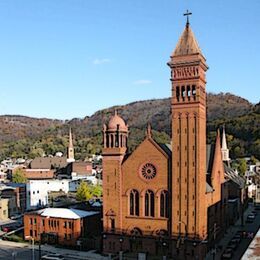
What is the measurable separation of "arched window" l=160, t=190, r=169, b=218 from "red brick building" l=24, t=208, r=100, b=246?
1228cm

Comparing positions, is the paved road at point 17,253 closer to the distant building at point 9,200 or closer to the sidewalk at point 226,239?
the sidewalk at point 226,239

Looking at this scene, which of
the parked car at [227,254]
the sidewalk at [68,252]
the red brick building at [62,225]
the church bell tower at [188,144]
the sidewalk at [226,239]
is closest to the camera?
the church bell tower at [188,144]

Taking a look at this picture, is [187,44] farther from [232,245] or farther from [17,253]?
[17,253]

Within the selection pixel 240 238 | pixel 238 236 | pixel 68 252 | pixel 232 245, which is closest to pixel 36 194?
pixel 68 252

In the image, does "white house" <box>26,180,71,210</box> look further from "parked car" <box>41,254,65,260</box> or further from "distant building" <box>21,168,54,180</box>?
"parked car" <box>41,254,65,260</box>

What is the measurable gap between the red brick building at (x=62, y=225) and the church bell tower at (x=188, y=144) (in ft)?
46.1

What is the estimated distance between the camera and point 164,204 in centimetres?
5244

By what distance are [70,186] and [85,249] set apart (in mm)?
58558

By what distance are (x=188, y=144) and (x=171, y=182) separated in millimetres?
4838

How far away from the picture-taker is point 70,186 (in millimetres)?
114500

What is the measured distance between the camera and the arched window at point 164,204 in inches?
2061

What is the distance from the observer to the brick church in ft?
166

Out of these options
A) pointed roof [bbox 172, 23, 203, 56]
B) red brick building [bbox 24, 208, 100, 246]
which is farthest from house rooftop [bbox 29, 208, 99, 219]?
pointed roof [bbox 172, 23, 203, 56]

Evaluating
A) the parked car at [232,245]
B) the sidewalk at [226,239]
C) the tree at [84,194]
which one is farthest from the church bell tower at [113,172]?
the tree at [84,194]
